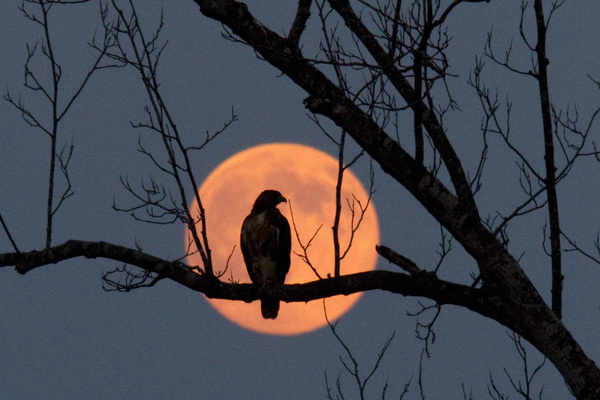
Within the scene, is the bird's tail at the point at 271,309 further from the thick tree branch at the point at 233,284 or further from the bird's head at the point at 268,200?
the thick tree branch at the point at 233,284

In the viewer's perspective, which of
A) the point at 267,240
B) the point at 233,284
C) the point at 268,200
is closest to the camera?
the point at 233,284

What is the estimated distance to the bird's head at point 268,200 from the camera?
869cm

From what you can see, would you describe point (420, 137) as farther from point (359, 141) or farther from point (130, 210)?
point (130, 210)

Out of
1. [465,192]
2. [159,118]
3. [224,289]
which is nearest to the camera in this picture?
[465,192]

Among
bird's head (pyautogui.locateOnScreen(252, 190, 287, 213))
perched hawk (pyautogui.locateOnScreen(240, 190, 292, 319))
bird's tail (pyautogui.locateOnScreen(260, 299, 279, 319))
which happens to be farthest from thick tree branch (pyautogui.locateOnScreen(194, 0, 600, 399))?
bird's head (pyautogui.locateOnScreen(252, 190, 287, 213))

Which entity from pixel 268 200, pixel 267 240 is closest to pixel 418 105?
pixel 267 240

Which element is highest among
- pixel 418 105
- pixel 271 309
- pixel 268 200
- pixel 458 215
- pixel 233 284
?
pixel 268 200

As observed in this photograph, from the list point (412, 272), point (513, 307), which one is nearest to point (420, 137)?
point (412, 272)

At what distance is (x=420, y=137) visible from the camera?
475cm

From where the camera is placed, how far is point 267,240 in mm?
8422

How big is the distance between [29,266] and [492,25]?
411cm

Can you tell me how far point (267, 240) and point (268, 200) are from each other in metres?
0.52

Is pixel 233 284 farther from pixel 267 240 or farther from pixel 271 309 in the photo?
pixel 267 240

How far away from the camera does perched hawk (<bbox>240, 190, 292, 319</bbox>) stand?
828 cm
